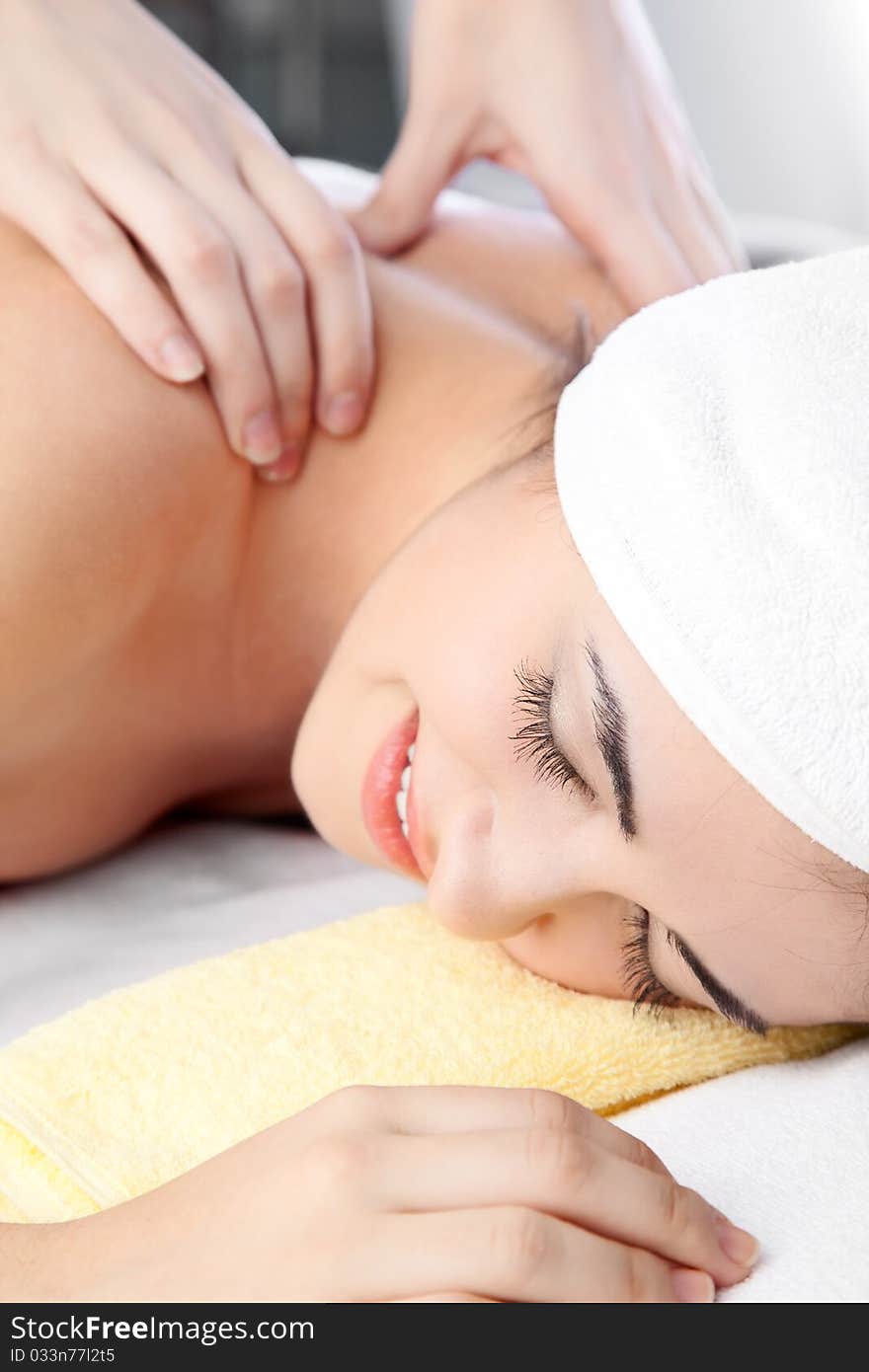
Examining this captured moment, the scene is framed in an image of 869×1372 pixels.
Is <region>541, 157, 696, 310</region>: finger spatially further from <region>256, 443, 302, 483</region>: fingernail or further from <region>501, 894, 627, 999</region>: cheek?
<region>501, 894, 627, 999</region>: cheek

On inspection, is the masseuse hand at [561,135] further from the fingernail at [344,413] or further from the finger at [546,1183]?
the finger at [546,1183]

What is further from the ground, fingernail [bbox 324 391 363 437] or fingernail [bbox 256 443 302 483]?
fingernail [bbox 324 391 363 437]

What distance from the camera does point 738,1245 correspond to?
2.41ft

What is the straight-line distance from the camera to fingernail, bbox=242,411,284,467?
1.16 meters

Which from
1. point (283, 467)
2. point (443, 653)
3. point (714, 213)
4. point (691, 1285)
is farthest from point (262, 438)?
point (691, 1285)

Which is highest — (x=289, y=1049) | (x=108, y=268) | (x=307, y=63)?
(x=108, y=268)

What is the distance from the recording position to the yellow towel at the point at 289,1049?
2.84 feet

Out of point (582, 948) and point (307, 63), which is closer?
point (582, 948)

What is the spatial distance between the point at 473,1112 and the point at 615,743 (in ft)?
0.83

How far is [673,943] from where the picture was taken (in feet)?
3.04

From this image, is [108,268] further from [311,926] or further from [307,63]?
[307,63]

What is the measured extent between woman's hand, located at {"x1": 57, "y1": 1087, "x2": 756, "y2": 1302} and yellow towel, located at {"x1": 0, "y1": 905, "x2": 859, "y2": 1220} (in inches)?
4.9

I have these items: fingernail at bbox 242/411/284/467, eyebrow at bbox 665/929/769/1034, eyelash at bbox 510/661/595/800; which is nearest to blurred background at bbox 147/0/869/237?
fingernail at bbox 242/411/284/467
